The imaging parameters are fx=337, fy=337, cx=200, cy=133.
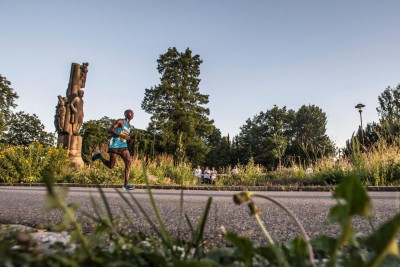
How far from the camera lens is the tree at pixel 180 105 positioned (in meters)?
43.4

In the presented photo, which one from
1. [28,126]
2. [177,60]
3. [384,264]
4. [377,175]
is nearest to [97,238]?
[384,264]

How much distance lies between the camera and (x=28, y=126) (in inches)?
2061

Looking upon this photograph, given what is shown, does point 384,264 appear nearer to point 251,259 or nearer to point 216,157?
point 251,259

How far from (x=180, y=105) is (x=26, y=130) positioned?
25.8 meters

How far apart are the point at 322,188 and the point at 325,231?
6.00 meters

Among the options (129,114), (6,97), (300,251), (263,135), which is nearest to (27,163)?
(129,114)

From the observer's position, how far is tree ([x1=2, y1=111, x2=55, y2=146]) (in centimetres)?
5119

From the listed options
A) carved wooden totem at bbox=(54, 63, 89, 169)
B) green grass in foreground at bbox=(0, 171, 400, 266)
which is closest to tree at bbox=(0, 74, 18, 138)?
carved wooden totem at bbox=(54, 63, 89, 169)

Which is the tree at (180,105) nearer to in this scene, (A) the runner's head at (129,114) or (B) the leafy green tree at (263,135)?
(B) the leafy green tree at (263,135)

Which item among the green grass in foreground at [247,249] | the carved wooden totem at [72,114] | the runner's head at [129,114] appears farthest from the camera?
the carved wooden totem at [72,114]

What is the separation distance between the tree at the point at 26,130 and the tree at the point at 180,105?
1896 centimetres

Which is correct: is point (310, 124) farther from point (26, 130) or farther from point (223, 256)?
point (223, 256)

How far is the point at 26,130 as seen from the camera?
52500 mm

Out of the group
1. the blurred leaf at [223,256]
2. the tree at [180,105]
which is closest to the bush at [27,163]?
the blurred leaf at [223,256]
